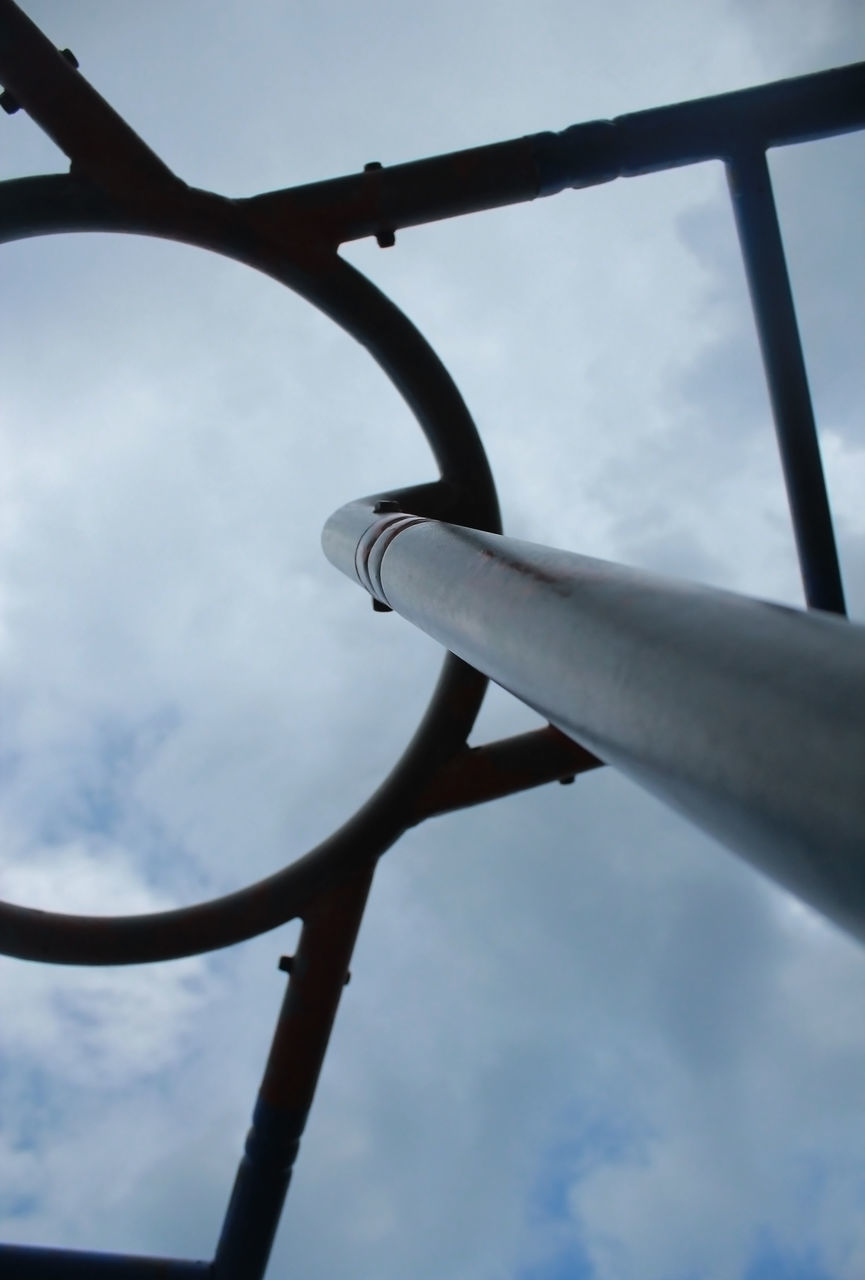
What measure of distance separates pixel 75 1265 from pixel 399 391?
7755mm

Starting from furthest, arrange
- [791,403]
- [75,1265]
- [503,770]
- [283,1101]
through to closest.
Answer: [503,770]
[283,1101]
[75,1265]
[791,403]

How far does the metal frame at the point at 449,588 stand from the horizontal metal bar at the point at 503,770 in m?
0.02

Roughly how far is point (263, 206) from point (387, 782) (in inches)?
202

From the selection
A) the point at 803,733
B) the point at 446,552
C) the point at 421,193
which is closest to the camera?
the point at 803,733

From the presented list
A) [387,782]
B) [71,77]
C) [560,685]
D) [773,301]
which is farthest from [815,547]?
[71,77]

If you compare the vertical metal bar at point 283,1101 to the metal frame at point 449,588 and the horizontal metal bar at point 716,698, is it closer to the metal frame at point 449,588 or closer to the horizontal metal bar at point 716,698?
the metal frame at point 449,588

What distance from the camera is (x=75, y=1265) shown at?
327 inches

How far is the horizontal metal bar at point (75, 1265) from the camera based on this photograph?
8.20 meters

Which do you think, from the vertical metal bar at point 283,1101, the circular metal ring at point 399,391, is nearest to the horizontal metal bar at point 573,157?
the circular metal ring at point 399,391

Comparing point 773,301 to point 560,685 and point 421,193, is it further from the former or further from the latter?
point 560,685

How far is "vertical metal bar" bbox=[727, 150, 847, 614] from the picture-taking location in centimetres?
721

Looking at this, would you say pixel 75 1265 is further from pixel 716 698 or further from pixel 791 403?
pixel 716 698

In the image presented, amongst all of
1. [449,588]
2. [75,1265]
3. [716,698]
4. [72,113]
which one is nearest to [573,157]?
[72,113]

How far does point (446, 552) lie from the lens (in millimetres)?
4180
